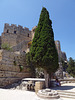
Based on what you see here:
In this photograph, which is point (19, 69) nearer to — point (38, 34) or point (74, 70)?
point (38, 34)

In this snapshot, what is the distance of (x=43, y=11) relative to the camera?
10148mm

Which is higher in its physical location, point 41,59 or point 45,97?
point 41,59

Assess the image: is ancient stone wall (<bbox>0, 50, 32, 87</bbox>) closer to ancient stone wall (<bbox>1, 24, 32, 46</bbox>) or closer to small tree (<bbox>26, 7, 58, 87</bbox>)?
small tree (<bbox>26, 7, 58, 87</bbox>)

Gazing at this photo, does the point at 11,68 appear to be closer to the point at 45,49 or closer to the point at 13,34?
the point at 45,49

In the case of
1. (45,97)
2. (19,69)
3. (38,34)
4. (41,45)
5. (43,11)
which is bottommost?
(45,97)

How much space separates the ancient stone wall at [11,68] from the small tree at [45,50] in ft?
18.4

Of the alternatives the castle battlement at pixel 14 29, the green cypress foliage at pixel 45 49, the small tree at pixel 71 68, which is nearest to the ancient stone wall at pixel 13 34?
the castle battlement at pixel 14 29

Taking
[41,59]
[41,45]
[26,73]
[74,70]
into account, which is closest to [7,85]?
[26,73]

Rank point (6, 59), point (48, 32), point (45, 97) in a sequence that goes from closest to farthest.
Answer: point (45, 97), point (48, 32), point (6, 59)

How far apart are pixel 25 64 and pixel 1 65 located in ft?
15.3

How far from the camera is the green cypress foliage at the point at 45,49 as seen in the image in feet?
26.5

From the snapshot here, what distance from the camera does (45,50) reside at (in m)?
8.40

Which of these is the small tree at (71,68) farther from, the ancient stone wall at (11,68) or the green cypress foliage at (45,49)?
the green cypress foliage at (45,49)

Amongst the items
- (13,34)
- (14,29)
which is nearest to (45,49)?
(13,34)
